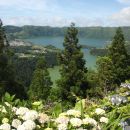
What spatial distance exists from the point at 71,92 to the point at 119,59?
37068 millimetres

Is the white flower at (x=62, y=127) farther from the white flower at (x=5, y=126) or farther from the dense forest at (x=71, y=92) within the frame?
the white flower at (x=5, y=126)

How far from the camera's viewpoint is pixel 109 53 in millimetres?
45312

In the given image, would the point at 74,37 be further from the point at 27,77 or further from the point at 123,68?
the point at 27,77

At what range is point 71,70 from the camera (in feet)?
145

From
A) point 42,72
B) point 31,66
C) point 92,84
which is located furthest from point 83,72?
point 31,66

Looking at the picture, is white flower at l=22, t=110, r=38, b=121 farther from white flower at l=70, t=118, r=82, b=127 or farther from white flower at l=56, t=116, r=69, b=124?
white flower at l=70, t=118, r=82, b=127

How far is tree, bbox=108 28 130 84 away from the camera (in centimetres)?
4234

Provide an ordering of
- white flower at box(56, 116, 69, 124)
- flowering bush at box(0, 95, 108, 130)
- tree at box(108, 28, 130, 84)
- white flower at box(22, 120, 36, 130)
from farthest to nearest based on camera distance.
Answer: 1. tree at box(108, 28, 130, 84)
2. white flower at box(56, 116, 69, 124)
3. flowering bush at box(0, 95, 108, 130)
4. white flower at box(22, 120, 36, 130)

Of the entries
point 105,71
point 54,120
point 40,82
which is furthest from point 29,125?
point 40,82

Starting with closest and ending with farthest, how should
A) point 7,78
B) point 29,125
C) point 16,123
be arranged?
1. point 29,125
2. point 16,123
3. point 7,78

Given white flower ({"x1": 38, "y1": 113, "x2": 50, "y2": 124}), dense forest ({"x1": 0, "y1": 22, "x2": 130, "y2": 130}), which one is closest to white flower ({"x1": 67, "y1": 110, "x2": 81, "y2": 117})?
dense forest ({"x1": 0, "y1": 22, "x2": 130, "y2": 130})

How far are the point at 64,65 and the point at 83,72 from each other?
272 cm

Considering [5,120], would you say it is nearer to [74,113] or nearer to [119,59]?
[74,113]

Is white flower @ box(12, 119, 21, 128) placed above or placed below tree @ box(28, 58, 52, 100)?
above
